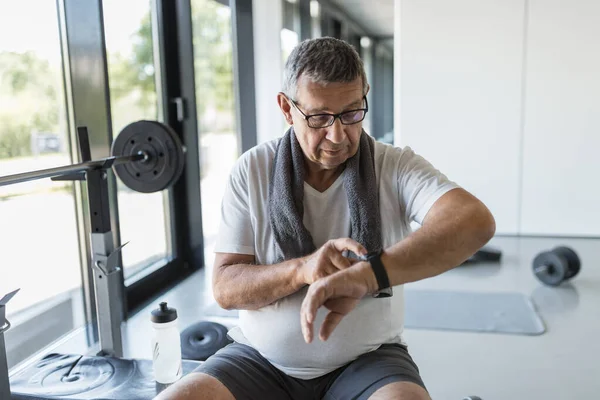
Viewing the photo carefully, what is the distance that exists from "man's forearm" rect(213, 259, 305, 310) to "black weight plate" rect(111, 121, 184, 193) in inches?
28.1

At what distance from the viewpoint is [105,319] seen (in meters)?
1.92

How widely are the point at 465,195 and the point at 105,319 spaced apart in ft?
4.25

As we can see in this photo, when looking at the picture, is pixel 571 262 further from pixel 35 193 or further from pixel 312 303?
pixel 35 193

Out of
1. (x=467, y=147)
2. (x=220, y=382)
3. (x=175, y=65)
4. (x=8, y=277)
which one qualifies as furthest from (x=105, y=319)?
(x=467, y=147)

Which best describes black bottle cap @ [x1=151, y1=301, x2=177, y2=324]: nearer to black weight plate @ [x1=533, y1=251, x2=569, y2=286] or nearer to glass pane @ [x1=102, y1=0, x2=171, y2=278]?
glass pane @ [x1=102, y1=0, x2=171, y2=278]

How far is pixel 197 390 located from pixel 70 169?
2.77 ft

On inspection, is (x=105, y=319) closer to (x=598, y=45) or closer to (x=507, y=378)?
(x=507, y=378)

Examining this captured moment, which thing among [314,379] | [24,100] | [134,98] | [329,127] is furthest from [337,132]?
[134,98]

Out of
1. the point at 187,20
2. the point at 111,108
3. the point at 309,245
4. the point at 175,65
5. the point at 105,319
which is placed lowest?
the point at 105,319

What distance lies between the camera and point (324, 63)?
48.5 inches

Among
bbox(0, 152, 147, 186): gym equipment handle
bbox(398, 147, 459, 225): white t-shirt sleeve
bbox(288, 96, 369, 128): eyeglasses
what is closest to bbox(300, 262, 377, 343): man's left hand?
bbox(398, 147, 459, 225): white t-shirt sleeve

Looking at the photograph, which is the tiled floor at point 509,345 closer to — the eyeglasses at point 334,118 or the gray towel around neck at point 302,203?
the gray towel around neck at point 302,203

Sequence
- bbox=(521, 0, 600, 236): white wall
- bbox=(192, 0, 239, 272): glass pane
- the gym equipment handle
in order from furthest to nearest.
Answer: bbox=(521, 0, 600, 236): white wall, bbox=(192, 0, 239, 272): glass pane, the gym equipment handle

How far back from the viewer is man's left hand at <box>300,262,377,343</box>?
1.04m
